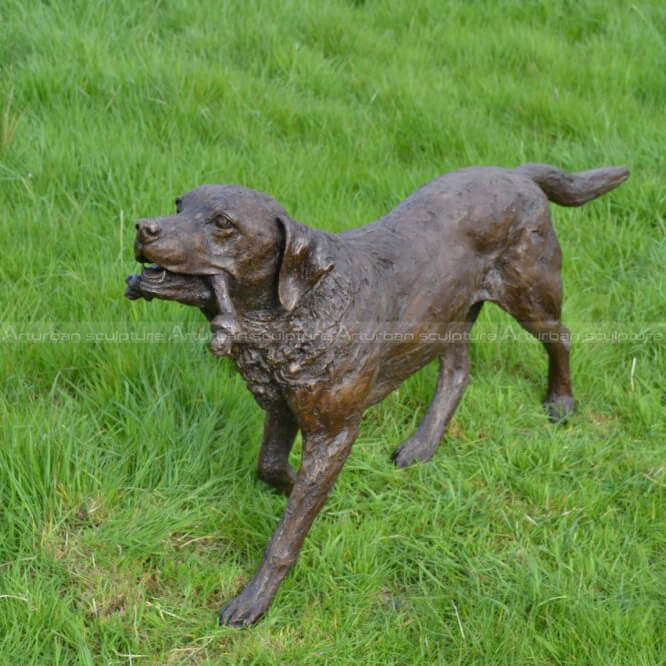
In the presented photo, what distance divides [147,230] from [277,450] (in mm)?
1079

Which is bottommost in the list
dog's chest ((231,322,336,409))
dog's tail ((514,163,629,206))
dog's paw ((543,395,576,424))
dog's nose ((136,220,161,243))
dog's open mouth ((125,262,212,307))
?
dog's paw ((543,395,576,424))

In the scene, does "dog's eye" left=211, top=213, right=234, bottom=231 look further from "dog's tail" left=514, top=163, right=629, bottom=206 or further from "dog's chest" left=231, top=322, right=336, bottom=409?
"dog's tail" left=514, top=163, right=629, bottom=206

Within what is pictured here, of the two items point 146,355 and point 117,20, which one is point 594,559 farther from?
point 117,20

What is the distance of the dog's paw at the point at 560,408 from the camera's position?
12.1ft

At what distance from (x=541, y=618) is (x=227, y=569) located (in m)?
1.02

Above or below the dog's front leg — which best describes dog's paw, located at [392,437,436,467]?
below

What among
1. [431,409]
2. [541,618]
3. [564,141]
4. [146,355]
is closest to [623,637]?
[541,618]

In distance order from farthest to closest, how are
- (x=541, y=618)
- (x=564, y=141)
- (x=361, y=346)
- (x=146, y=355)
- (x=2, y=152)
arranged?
(x=564, y=141)
(x=2, y=152)
(x=146, y=355)
(x=541, y=618)
(x=361, y=346)

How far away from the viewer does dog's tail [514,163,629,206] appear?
338 cm

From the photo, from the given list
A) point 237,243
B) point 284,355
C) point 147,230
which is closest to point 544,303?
point 284,355

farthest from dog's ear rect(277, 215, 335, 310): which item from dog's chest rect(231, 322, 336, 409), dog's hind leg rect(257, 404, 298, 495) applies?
dog's hind leg rect(257, 404, 298, 495)

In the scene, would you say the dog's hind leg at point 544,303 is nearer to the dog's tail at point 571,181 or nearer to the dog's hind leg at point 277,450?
the dog's tail at point 571,181

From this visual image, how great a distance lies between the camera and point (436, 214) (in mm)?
2938

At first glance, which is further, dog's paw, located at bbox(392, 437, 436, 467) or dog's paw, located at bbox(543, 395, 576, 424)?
dog's paw, located at bbox(543, 395, 576, 424)
